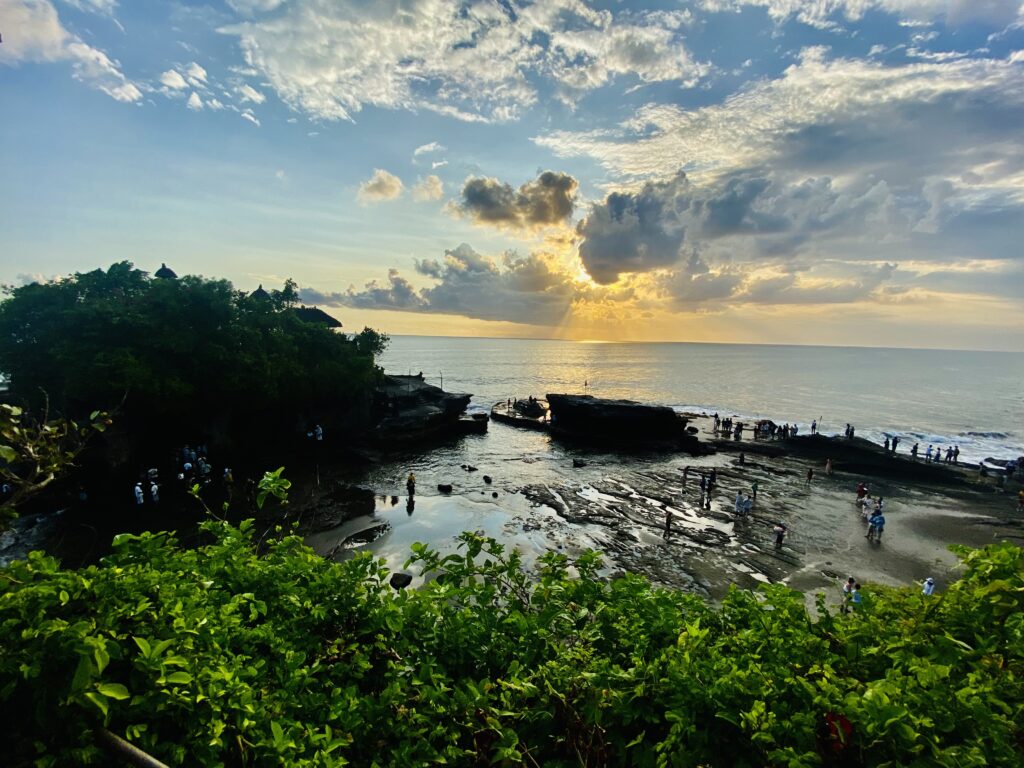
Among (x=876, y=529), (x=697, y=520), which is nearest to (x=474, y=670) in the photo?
(x=697, y=520)

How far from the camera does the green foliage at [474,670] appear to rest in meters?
3.05

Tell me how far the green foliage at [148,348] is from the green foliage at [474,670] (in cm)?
2637

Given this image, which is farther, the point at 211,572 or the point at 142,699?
the point at 211,572

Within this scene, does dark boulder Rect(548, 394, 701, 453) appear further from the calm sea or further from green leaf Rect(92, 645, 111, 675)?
green leaf Rect(92, 645, 111, 675)

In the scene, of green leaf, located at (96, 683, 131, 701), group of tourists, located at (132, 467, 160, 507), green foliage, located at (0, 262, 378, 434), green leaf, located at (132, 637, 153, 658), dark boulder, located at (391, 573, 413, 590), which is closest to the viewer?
green leaf, located at (96, 683, 131, 701)

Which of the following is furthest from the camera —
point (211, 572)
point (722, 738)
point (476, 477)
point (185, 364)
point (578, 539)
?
point (476, 477)

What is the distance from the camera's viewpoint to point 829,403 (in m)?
83.5

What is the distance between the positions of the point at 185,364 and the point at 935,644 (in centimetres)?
3377

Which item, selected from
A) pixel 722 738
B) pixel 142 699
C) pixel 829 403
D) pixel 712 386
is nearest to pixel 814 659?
pixel 722 738

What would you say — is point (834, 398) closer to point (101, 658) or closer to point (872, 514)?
point (872, 514)

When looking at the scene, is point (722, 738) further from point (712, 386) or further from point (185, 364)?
point (712, 386)

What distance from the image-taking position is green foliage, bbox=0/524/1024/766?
305 centimetres

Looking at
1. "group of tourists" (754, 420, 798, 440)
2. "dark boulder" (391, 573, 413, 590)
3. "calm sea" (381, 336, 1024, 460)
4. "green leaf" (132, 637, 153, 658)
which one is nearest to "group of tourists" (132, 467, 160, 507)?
"dark boulder" (391, 573, 413, 590)

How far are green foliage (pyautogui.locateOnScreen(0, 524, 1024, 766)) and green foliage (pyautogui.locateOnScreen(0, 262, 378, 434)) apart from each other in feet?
86.5
